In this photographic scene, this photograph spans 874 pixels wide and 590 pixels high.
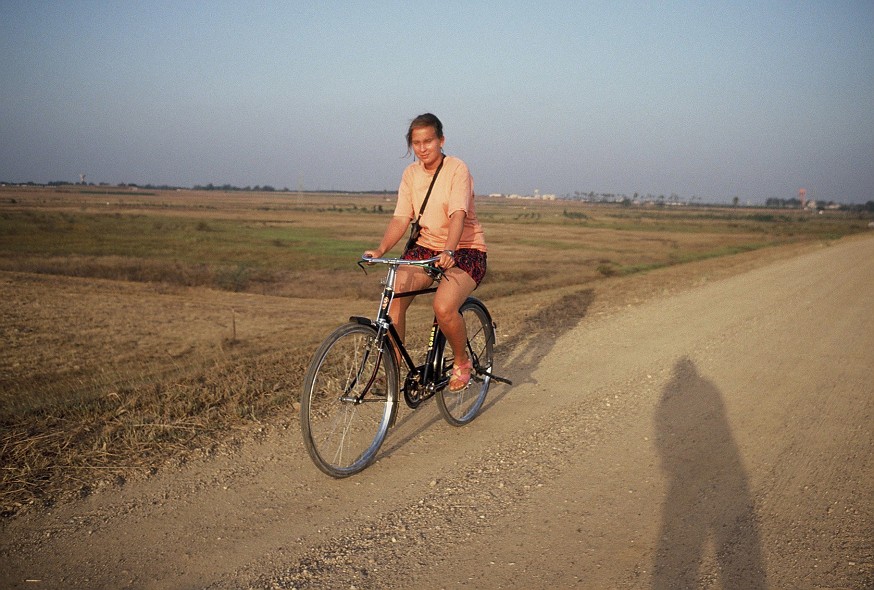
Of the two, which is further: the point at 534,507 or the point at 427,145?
the point at 427,145

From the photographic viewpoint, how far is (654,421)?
5.25m

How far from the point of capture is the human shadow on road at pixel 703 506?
121 inches

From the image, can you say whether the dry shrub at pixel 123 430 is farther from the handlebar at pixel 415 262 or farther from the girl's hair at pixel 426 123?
the girl's hair at pixel 426 123

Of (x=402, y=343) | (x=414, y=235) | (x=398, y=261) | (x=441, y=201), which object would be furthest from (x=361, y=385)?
(x=441, y=201)

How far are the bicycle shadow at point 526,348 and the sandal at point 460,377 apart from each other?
0.44 m

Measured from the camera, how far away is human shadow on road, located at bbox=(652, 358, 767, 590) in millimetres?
3066

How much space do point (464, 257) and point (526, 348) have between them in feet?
10.8

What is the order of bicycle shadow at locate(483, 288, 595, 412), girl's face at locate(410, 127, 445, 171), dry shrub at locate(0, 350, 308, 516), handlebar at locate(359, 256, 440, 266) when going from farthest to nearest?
bicycle shadow at locate(483, 288, 595, 412) → girl's face at locate(410, 127, 445, 171) → handlebar at locate(359, 256, 440, 266) → dry shrub at locate(0, 350, 308, 516)

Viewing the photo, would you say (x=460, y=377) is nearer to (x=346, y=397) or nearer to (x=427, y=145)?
(x=346, y=397)

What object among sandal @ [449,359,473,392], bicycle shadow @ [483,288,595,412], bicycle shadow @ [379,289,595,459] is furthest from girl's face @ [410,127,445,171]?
bicycle shadow @ [483,288,595,412]

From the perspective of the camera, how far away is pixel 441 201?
4.61 meters

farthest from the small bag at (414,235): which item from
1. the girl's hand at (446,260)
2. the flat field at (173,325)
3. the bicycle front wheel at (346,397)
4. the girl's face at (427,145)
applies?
the flat field at (173,325)

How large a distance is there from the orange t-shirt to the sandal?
890mm

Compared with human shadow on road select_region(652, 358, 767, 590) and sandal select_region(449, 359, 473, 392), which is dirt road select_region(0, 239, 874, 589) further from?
sandal select_region(449, 359, 473, 392)
